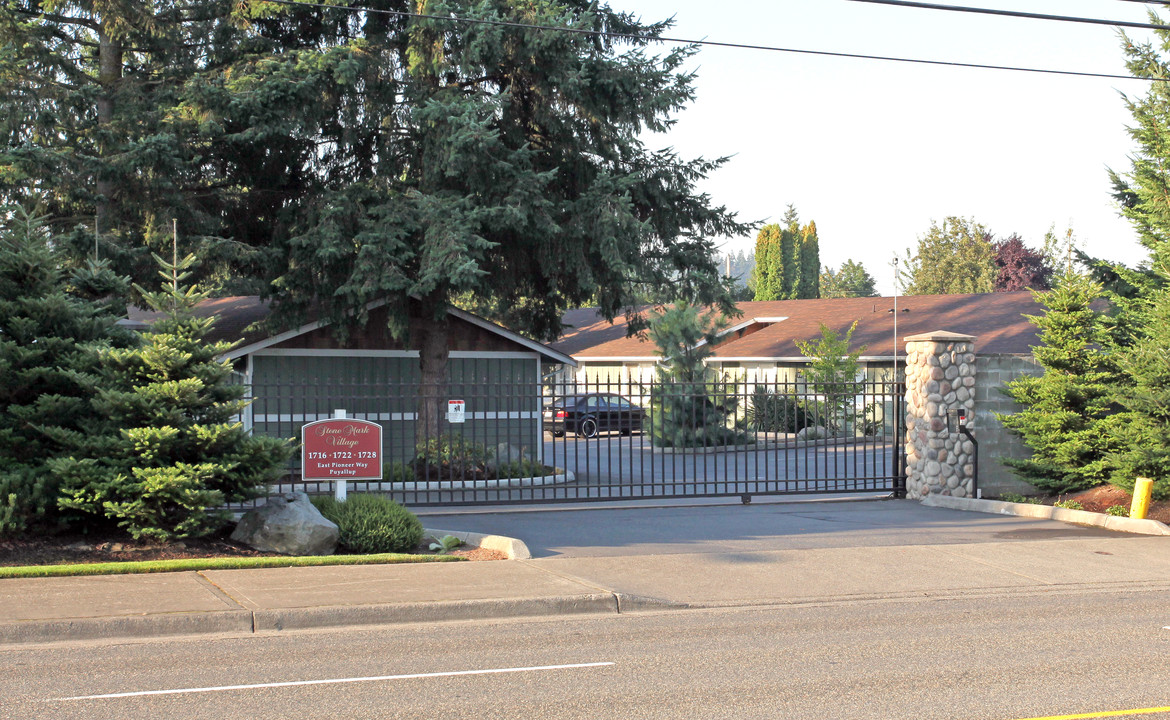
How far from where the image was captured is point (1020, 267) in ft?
200

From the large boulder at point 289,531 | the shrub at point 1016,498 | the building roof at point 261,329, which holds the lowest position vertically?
the shrub at point 1016,498

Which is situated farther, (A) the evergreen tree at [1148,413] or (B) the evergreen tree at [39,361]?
(A) the evergreen tree at [1148,413]

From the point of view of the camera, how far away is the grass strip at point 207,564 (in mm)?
10422

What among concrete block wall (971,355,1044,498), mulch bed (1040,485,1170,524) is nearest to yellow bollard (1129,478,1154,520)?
mulch bed (1040,485,1170,524)

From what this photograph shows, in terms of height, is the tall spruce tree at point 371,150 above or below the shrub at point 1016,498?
above

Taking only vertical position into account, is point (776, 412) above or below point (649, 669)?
above

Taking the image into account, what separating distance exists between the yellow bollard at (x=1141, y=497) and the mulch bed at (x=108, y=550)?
8.63 meters

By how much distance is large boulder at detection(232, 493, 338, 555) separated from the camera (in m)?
11.8

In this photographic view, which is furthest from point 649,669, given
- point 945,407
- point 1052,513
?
point 945,407

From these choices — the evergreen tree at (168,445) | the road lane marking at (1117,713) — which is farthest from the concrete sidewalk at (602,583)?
the road lane marking at (1117,713)

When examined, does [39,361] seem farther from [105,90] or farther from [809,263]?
[809,263]

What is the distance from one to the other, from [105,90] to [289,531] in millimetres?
12176

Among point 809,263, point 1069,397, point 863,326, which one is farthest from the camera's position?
point 809,263

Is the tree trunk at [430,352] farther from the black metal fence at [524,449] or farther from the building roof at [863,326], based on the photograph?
the building roof at [863,326]
